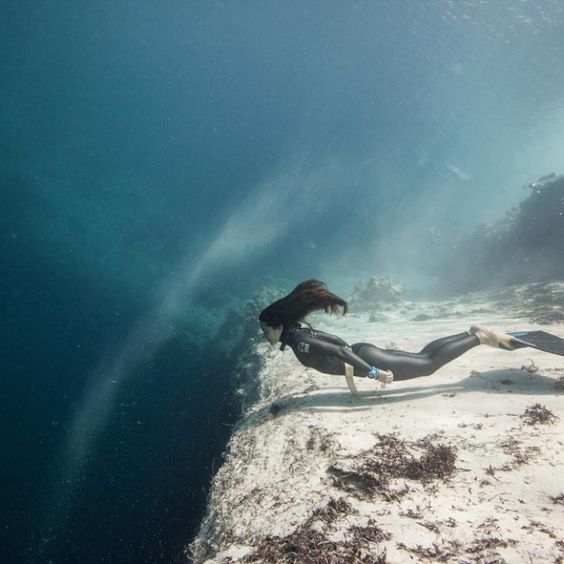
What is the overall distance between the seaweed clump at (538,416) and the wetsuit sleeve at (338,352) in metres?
1.36

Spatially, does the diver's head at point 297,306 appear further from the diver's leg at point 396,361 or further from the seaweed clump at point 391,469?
the seaweed clump at point 391,469

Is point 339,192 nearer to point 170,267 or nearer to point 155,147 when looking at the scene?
point 170,267

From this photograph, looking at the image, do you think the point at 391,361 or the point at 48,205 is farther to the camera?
the point at 48,205

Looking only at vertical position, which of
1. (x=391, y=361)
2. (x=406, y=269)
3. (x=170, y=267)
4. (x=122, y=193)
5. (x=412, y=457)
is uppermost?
(x=122, y=193)

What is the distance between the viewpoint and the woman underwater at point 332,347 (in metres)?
3.36

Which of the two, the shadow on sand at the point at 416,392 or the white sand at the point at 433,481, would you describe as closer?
the white sand at the point at 433,481

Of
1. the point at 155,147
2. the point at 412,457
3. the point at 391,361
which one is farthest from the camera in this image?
the point at 155,147

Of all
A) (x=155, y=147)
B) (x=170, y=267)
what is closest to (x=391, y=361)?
(x=170, y=267)

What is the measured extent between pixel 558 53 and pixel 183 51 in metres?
49.1

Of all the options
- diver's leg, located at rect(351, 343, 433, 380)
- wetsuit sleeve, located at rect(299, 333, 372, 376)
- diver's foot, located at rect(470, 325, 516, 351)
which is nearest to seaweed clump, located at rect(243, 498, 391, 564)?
wetsuit sleeve, located at rect(299, 333, 372, 376)

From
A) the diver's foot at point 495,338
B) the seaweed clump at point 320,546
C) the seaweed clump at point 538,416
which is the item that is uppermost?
the diver's foot at point 495,338

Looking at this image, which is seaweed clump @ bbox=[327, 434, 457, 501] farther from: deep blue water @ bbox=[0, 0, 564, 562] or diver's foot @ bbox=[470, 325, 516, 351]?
deep blue water @ bbox=[0, 0, 564, 562]

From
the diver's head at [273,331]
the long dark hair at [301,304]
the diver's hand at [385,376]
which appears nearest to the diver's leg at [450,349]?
the diver's hand at [385,376]

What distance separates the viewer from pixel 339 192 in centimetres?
4928
